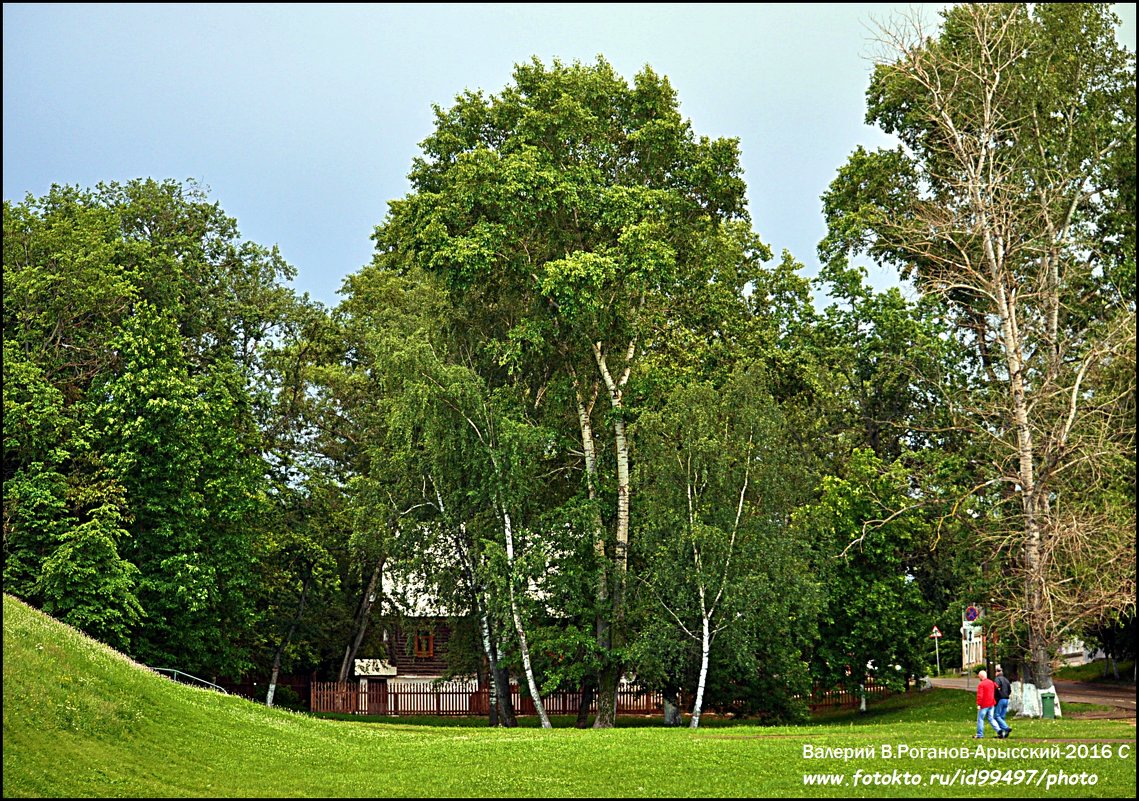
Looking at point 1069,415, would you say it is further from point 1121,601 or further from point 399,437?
point 399,437

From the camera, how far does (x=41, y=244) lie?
39719 millimetres

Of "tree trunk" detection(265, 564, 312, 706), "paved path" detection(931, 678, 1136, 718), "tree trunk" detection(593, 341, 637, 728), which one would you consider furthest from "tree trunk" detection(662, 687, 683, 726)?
"tree trunk" detection(265, 564, 312, 706)

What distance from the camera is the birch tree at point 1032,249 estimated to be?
29.5m

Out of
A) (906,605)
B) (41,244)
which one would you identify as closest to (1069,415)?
(906,605)

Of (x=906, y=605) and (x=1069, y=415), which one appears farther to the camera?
(x=906, y=605)

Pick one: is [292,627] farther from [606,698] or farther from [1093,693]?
[1093,693]

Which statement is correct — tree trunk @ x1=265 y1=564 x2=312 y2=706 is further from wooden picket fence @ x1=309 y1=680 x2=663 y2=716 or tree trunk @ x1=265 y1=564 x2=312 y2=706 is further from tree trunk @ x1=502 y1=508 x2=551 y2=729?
tree trunk @ x1=502 y1=508 x2=551 y2=729

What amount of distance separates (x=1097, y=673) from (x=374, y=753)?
44.2m

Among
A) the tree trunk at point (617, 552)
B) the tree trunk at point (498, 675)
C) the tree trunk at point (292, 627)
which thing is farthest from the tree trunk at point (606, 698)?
the tree trunk at point (292, 627)

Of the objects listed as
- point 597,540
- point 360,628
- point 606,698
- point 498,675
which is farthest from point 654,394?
point 360,628

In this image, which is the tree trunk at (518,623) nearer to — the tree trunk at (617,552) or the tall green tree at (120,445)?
the tree trunk at (617,552)

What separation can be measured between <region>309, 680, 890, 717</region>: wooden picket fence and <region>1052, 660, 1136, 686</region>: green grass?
11.9 m

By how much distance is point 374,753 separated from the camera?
25.0 meters

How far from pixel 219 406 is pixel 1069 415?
27771 millimetres
